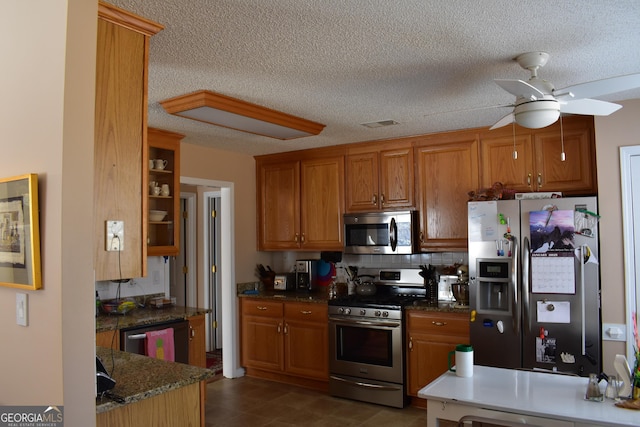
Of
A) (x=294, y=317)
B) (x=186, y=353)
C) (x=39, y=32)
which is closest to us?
(x=39, y=32)

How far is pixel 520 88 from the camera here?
2.32 m

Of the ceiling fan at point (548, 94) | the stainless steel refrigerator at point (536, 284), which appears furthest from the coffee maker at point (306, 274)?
the ceiling fan at point (548, 94)

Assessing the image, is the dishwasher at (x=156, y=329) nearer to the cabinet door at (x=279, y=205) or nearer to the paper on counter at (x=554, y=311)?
the cabinet door at (x=279, y=205)

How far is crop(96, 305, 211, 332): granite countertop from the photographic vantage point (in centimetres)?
377

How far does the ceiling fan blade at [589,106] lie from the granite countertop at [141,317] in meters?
3.23

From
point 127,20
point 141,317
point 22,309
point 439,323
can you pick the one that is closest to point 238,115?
point 127,20

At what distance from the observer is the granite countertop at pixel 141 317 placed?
3.77m

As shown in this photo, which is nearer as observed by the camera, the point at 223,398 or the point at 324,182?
the point at 223,398

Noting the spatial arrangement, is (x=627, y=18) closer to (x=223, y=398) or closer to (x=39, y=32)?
(x=39, y=32)

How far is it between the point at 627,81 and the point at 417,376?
2.92 meters

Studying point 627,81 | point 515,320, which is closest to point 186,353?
point 515,320

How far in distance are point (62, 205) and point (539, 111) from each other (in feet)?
6.96

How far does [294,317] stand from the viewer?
5035 millimetres

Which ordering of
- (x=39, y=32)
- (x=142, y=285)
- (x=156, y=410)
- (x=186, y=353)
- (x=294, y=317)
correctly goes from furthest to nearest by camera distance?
(x=294, y=317) → (x=142, y=285) → (x=186, y=353) → (x=156, y=410) → (x=39, y=32)
